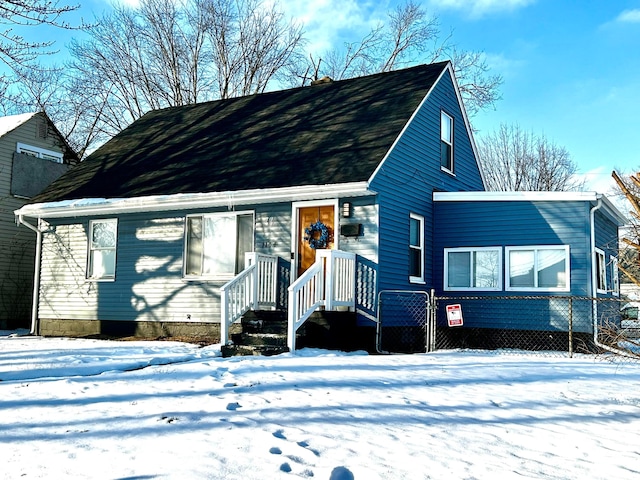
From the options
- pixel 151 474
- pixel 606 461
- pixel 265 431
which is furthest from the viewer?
pixel 265 431

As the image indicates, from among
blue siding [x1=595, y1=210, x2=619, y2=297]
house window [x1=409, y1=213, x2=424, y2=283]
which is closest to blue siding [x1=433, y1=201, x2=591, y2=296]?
house window [x1=409, y1=213, x2=424, y2=283]

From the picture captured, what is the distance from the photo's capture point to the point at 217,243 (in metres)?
14.1

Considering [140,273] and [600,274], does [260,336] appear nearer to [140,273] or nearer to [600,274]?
[140,273]

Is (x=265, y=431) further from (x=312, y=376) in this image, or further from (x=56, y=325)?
(x=56, y=325)

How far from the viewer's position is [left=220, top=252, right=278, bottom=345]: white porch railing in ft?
38.1

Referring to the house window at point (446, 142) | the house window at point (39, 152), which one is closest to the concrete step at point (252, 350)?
the house window at point (446, 142)

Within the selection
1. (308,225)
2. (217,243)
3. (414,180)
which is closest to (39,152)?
(217,243)

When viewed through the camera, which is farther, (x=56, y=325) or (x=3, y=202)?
(x=3, y=202)

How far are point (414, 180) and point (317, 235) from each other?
276cm

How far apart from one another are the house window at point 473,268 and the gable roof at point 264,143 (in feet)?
10.9

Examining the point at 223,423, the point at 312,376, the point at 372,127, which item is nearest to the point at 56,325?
the point at 372,127

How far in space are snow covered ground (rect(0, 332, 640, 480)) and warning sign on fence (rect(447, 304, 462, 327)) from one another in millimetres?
2832

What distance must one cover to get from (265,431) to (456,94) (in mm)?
13480

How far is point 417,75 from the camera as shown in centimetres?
1569
